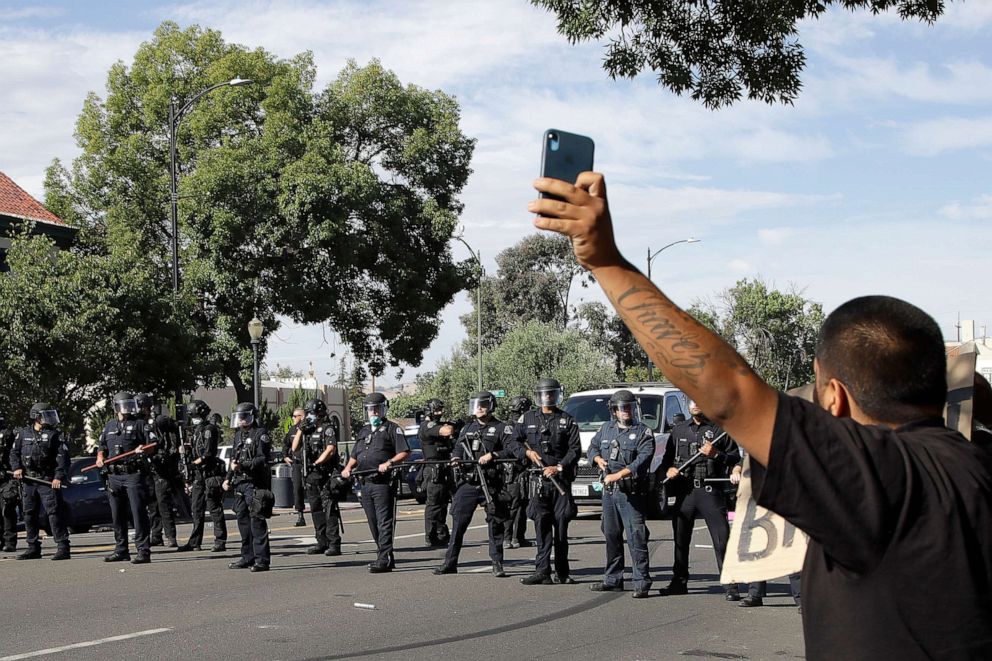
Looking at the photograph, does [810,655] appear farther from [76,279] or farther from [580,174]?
[76,279]

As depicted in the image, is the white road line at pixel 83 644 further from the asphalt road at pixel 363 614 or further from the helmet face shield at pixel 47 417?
the helmet face shield at pixel 47 417

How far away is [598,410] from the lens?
20.3 m

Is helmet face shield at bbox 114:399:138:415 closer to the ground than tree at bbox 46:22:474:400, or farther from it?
closer to the ground

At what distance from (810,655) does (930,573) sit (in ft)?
1.18

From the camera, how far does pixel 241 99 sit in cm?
3503

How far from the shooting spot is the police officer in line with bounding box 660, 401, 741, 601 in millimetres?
10922

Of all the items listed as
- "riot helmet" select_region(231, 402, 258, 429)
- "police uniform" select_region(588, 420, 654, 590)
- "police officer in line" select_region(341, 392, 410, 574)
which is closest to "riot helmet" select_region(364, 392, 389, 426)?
"police officer in line" select_region(341, 392, 410, 574)

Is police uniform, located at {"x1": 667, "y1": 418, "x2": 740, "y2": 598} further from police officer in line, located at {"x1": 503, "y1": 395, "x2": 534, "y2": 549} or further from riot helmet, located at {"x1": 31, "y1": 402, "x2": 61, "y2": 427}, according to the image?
riot helmet, located at {"x1": 31, "y1": 402, "x2": 61, "y2": 427}

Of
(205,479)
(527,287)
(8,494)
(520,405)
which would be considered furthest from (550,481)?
(527,287)

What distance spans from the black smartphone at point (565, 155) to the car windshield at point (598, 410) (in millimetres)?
17140

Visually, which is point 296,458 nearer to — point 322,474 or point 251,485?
point 322,474

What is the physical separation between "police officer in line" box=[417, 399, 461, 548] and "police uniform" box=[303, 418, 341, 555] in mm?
1178

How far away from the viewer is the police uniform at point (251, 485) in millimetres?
13039

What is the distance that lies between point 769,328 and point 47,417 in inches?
1989
